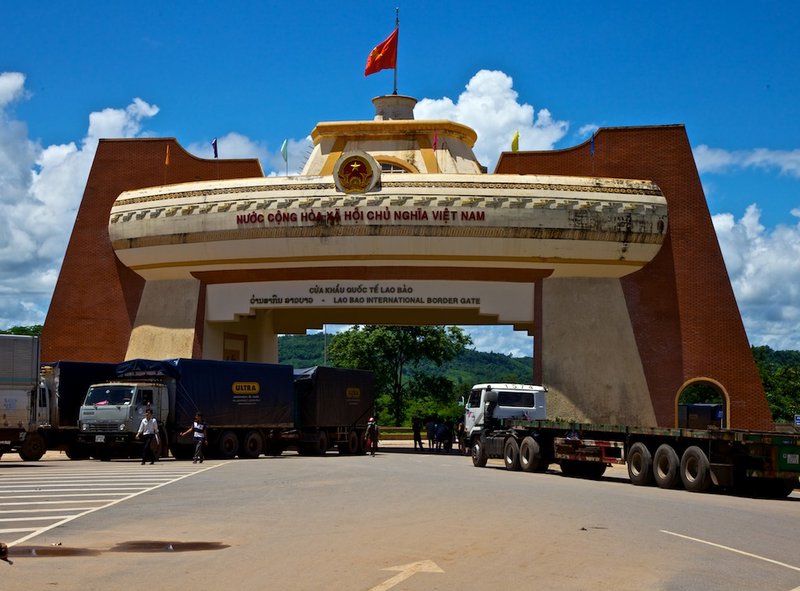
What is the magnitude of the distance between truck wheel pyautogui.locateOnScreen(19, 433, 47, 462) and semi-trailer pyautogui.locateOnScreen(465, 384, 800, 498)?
13.4 metres

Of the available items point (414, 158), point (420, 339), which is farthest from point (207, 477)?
point (420, 339)

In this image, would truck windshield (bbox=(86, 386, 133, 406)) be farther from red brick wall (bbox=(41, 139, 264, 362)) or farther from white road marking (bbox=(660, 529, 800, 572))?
white road marking (bbox=(660, 529, 800, 572))

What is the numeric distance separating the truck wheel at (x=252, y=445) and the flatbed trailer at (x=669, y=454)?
29.4 ft

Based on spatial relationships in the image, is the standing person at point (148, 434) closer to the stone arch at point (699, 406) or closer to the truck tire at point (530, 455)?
the truck tire at point (530, 455)

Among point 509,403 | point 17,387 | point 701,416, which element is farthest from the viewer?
point 701,416

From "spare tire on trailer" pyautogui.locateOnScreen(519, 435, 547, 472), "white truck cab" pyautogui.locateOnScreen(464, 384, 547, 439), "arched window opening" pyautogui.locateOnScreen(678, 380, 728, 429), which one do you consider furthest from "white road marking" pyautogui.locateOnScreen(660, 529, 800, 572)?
"arched window opening" pyautogui.locateOnScreen(678, 380, 728, 429)

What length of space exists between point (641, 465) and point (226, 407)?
14909 millimetres

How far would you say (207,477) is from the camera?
80.0 ft

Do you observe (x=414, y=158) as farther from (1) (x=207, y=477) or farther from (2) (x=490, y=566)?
(2) (x=490, y=566)

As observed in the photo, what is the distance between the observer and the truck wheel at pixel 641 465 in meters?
25.3

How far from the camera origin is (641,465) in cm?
2539

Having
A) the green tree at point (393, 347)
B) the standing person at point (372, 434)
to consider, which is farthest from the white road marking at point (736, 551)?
the green tree at point (393, 347)

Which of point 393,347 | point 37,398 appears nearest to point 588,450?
point 37,398

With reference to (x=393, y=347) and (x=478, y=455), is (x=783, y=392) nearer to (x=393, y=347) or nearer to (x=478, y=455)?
(x=393, y=347)
